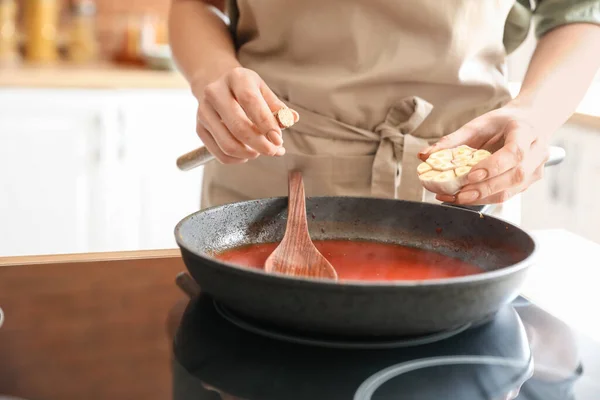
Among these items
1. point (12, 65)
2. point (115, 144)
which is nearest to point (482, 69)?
point (115, 144)

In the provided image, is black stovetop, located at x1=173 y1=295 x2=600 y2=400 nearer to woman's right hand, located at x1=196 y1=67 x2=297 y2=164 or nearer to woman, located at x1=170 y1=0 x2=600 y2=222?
woman's right hand, located at x1=196 y1=67 x2=297 y2=164

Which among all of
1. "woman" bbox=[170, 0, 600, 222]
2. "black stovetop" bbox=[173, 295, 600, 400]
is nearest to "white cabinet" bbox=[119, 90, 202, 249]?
"woman" bbox=[170, 0, 600, 222]

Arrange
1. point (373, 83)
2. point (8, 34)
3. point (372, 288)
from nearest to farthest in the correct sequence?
point (372, 288) → point (373, 83) → point (8, 34)

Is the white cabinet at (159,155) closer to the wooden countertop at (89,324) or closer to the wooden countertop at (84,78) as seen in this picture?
the wooden countertop at (84,78)

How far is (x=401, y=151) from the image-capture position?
2.77 feet

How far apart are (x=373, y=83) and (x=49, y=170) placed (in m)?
1.28

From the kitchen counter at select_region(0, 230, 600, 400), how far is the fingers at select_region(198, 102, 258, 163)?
0.37ft

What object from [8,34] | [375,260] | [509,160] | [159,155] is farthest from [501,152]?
[8,34]

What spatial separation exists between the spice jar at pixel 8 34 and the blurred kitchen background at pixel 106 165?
3cm

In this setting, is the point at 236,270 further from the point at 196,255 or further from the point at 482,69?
the point at 482,69

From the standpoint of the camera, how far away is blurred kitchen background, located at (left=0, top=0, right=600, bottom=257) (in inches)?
72.4

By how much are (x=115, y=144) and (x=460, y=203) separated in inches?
56.7

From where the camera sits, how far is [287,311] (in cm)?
46

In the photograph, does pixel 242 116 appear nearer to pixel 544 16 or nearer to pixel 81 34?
pixel 544 16
